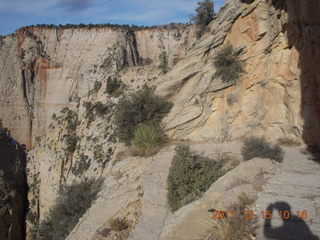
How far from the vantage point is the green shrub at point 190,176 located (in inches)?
228

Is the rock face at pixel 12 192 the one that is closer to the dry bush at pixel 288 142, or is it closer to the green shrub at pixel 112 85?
the green shrub at pixel 112 85

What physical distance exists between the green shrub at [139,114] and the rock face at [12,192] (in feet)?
32.7

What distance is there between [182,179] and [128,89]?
11.4 meters

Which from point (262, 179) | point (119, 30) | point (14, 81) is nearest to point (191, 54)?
point (262, 179)

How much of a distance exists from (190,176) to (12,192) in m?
15.0

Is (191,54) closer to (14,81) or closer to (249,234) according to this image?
(249,234)

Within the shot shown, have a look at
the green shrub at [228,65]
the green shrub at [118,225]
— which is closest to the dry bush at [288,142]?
the green shrub at [228,65]

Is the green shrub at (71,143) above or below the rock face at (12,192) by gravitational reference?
above

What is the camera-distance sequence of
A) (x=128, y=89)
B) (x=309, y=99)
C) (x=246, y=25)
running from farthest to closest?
(x=128, y=89), (x=246, y=25), (x=309, y=99)

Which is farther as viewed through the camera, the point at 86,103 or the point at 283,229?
the point at 86,103

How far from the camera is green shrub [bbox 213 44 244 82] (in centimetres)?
902

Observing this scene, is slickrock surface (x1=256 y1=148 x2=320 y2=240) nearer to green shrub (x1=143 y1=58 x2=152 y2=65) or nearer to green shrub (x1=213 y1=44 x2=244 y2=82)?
green shrub (x1=213 y1=44 x2=244 y2=82)

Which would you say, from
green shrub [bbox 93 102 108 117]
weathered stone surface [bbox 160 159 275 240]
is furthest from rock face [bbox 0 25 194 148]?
weathered stone surface [bbox 160 159 275 240]

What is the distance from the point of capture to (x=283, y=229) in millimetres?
3039
